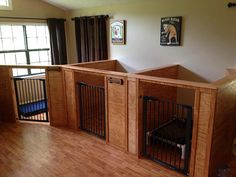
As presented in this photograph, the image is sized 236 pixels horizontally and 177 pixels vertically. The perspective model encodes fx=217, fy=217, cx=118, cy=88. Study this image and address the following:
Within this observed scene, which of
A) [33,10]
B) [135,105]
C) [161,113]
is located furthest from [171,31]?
[33,10]

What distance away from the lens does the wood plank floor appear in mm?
2701

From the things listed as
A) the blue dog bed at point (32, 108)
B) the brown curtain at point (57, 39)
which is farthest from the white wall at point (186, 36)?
the blue dog bed at point (32, 108)

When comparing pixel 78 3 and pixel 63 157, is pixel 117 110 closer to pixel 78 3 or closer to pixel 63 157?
pixel 63 157

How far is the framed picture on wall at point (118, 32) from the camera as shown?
4.81 metres

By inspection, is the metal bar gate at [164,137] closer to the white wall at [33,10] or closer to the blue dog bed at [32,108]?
the blue dog bed at [32,108]

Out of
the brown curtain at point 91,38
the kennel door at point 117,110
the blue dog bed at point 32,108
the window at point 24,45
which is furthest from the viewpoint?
the window at point 24,45

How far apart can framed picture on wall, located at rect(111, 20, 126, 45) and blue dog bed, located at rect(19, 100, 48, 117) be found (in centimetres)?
219

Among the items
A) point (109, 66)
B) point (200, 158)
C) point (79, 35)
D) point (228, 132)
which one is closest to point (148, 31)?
point (109, 66)

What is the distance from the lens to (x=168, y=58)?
4203 mm

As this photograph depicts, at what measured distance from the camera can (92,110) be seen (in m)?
4.26

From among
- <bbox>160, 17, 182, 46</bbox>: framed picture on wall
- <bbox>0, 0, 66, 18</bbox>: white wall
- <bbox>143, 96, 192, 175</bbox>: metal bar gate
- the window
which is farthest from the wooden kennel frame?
<bbox>0, 0, 66, 18</bbox>: white wall

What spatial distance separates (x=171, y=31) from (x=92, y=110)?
6.96 feet

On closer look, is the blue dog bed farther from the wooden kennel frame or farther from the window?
the window

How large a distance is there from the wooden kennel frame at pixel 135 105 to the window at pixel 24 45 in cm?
166
